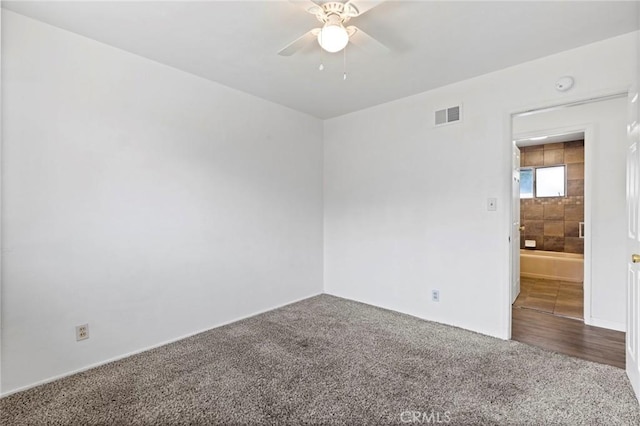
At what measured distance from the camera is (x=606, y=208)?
10.3 feet

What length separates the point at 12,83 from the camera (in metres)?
1.98

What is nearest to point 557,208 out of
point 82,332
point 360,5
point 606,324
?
point 606,324

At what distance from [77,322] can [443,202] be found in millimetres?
3267

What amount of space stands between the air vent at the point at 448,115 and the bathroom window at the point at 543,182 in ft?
12.4

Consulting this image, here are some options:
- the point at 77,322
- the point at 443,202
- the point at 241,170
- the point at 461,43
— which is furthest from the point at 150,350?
the point at 461,43

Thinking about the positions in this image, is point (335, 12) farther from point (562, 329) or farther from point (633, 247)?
point (562, 329)

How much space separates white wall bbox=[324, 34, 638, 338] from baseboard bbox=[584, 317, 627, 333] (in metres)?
0.09

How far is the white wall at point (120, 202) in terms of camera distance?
203 centimetres

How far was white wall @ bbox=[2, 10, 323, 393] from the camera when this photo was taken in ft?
6.65

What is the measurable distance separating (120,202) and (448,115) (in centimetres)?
305

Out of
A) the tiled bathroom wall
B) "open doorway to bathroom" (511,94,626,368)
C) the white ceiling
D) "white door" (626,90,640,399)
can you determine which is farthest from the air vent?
the tiled bathroom wall

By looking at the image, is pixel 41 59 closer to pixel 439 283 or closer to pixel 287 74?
pixel 287 74
